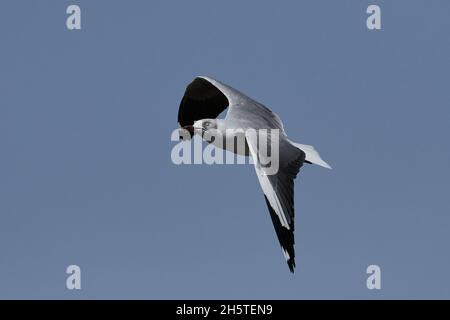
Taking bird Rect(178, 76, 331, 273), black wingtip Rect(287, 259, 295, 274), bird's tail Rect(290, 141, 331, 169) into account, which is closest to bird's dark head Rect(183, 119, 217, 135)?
bird Rect(178, 76, 331, 273)

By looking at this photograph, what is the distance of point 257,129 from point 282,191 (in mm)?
1041

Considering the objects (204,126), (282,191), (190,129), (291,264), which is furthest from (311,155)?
(291,264)

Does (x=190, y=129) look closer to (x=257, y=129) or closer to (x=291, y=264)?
(x=257, y=129)

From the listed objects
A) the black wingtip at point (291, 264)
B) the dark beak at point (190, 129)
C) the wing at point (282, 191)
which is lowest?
the black wingtip at point (291, 264)

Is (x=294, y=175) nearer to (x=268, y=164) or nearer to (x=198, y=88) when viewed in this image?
(x=268, y=164)

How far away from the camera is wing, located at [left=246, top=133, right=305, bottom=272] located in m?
5.78

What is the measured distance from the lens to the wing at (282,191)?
19.0 ft

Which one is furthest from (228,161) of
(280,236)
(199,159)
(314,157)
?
(280,236)

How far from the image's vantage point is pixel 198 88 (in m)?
8.67

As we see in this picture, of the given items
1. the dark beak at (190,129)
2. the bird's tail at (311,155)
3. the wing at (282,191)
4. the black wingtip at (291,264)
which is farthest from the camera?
the dark beak at (190,129)

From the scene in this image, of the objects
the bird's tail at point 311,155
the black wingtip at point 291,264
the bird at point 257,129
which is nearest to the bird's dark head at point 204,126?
the bird at point 257,129

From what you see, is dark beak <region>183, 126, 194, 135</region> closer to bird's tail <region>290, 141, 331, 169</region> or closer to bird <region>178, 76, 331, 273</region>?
bird <region>178, 76, 331, 273</region>

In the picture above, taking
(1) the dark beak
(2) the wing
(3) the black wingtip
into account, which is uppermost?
Result: (1) the dark beak

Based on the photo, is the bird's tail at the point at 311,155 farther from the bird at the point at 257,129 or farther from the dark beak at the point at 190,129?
the dark beak at the point at 190,129
